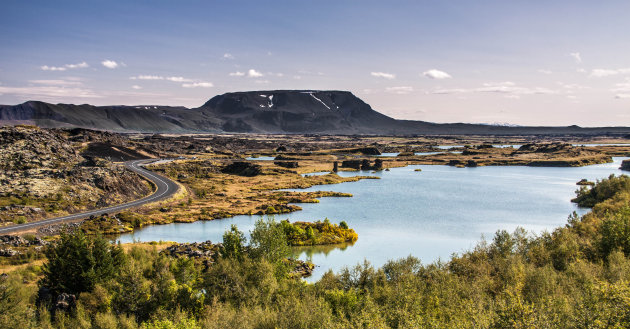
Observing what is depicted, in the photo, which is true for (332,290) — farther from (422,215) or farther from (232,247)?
(422,215)

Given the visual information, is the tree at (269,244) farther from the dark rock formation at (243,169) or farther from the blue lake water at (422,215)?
the dark rock formation at (243,169)

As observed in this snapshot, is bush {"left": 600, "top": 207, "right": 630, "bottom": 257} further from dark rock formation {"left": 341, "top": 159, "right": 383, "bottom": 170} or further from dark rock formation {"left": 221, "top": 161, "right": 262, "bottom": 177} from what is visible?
dark rock formation {"left": 341, "top": 159, "right": 383, "bottom": 170}

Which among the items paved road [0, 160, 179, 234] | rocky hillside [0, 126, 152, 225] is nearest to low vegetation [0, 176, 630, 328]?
paved road [0, 160, 179, 234]

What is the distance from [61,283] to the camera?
35.4 m

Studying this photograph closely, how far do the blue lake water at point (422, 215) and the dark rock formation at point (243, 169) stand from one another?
25236mm

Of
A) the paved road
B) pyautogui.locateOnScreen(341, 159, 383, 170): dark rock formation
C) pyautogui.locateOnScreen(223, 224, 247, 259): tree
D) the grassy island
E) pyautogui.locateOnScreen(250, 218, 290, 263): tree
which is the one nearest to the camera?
pyautogui.locateOnScreen(250, 218, 290, 263): tree

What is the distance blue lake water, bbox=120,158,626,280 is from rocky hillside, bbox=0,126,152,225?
53.0 feet

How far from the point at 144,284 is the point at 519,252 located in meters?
34.8

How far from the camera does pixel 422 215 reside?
253ft

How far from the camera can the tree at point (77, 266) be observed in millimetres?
35500

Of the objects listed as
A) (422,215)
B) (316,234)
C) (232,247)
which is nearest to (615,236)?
(316,234)

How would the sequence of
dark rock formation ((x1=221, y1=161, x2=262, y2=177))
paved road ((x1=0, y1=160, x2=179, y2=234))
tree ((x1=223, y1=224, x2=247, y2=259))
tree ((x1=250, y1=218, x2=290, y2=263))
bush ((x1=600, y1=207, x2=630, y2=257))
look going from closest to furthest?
1. bush ((x1=600, y1=207, x2=630, y2=257))
2. tree ((x1=250, y1=218, x2=290, y2=263))
3. tree ((x1=223, y1=224, x2=247, y2=259))
4. paved road ((x1=0, y1=160, x2=179, y2=234))
5. dark rock formation ((x1=221, y1=161, x2=262, y2=177))

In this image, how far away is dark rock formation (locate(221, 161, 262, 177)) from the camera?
124875mm

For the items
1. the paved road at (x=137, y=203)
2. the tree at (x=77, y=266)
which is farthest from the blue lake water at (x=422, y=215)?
the tree at (x=77, y=266)
